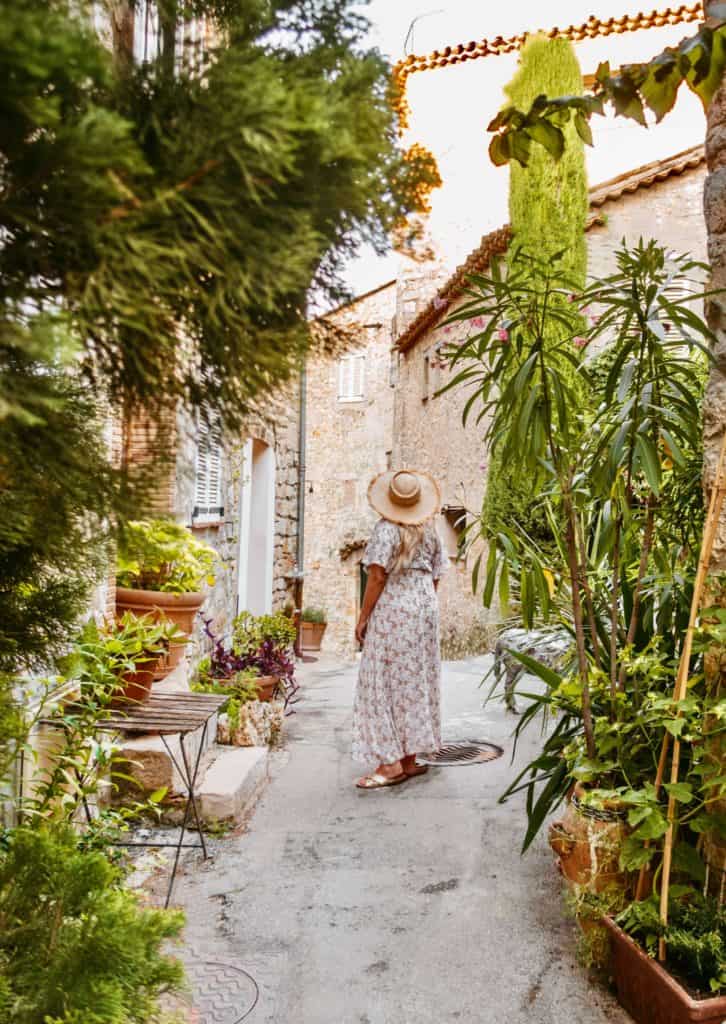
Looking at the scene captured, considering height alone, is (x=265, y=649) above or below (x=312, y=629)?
above

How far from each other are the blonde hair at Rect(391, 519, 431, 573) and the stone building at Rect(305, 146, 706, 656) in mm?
2658

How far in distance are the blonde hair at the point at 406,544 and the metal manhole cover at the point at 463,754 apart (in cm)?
128

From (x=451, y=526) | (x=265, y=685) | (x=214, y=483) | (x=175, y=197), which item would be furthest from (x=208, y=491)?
(x=451, y=526)

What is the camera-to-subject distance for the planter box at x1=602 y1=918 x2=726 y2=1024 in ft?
6.98

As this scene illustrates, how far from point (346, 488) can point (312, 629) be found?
3293 millimetres

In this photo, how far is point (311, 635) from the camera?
16281 millimetres

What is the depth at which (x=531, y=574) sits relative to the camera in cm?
291

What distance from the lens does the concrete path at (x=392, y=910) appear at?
257 cm

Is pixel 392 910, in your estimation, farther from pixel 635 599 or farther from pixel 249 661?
pixel 249 661

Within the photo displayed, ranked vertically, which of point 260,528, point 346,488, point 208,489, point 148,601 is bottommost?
point 148,601

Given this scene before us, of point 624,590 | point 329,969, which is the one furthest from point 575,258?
point 329,969

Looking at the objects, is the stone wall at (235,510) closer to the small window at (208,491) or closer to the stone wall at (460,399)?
the small window at (208,491)

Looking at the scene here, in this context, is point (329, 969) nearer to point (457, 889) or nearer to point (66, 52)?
point (457, 889)

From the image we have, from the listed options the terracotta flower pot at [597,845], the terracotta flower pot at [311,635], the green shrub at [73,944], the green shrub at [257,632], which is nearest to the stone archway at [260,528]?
the green shrub at [257,632]
